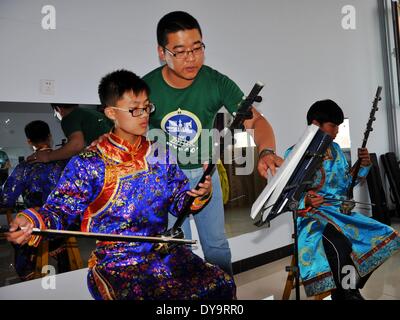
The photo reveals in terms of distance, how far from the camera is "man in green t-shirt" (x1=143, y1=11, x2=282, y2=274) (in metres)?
A: 1.81

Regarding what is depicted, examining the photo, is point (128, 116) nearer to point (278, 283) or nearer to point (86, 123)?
point (86, 123)

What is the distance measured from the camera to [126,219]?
1.40 m

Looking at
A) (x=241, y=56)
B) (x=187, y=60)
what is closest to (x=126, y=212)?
(x=187, y=60)

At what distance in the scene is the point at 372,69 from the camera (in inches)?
189

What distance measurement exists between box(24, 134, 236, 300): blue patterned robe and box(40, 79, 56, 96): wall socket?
938 mm

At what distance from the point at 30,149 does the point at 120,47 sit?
919 mm

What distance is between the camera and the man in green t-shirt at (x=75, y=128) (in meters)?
2.11

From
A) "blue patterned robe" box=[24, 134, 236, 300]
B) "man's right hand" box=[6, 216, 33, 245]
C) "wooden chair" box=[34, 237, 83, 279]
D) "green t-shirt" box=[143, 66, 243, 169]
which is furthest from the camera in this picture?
"wooden chair" box=[34, 237, 83, 279]

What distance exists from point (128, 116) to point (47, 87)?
3.25ft

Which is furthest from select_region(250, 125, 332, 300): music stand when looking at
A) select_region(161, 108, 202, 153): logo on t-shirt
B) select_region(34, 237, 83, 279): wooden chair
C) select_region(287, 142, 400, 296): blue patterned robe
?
select_region(34, 237, 83, 279): wooden chair

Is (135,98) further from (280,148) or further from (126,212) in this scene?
(280,148)

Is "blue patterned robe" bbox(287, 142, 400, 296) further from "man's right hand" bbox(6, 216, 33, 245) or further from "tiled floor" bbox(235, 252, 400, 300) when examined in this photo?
"man's right hand" bbox(6, 216, 33, 245)

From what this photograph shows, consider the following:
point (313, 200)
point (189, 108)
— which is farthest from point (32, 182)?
point (313, 200)

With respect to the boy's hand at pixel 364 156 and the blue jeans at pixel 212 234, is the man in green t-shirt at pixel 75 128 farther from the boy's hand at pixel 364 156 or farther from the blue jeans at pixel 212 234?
the boy's hand at pixel 364 156
